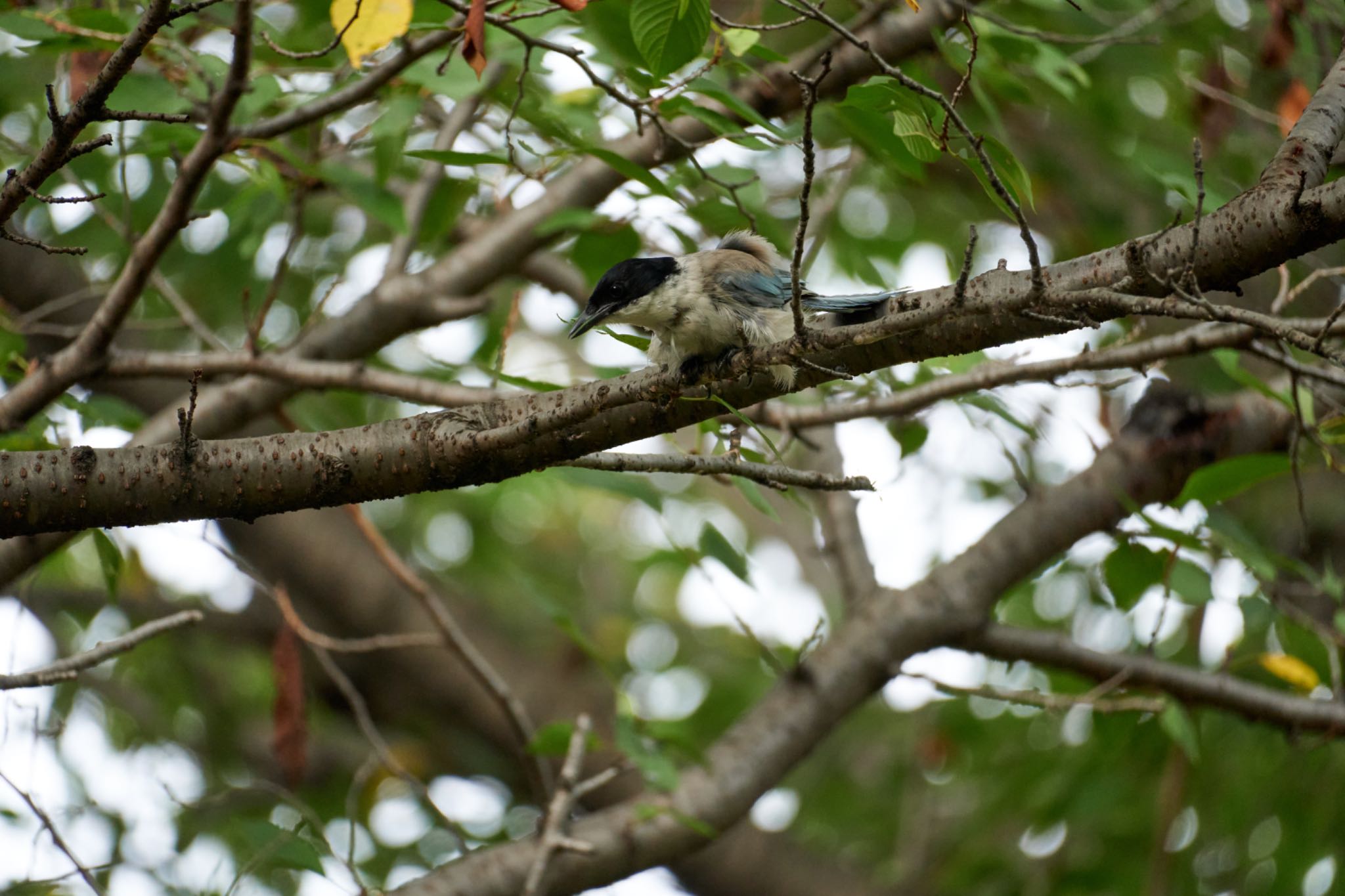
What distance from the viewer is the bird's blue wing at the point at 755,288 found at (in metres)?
3.36

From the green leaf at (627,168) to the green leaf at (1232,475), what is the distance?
77.9 inches

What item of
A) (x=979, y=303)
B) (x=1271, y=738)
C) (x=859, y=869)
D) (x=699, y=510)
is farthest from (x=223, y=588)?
(x=979, y=303)

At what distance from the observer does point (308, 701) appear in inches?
324

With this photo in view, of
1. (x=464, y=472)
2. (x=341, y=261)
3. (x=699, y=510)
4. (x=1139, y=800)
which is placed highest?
(x=341, y=261)

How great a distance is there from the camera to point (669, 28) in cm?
282

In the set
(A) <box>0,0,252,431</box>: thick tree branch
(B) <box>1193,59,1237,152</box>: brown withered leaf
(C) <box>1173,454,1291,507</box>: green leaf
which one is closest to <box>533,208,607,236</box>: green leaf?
(A) <box>0,0,252,431</box>: thick tree branch

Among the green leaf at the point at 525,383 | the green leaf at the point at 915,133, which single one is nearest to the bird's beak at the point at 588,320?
the green leaf at the point at 525,383

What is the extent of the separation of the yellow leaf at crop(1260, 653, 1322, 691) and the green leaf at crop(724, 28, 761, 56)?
3125 millimetres

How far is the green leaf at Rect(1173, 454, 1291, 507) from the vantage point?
368 centimetres

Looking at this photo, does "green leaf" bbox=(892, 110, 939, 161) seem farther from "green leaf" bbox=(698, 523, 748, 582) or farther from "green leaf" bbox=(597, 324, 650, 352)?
"green leaf" bbox=(698, 523, 748, 582)

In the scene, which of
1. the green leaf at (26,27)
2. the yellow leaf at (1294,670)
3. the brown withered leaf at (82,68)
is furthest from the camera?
the yellow leaf at (1294,670)

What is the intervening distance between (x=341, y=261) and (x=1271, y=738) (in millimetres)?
5636

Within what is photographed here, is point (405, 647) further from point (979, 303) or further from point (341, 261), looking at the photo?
point (979, 303)

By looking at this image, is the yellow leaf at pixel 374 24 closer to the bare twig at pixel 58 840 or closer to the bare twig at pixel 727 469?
the bare twig at pixel 727 469
